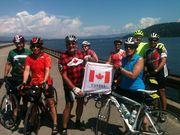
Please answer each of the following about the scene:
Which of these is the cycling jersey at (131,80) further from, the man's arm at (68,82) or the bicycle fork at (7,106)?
Result: the bicycle fork at (7,106)

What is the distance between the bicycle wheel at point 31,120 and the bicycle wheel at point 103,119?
3.99 ft

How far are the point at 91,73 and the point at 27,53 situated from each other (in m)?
2.22

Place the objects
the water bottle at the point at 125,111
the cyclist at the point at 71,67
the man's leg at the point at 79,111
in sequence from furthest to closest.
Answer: the man's leg at the point at 79,111
the cyclist at the point at 71,67
the water bottle at the point at 125,111

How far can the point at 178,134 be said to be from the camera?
5.52m

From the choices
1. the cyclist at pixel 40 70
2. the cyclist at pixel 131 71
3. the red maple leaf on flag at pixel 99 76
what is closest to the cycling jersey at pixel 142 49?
the cyclist at pixel 131 71

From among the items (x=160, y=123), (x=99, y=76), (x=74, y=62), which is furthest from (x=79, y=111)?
(x=160, y=123)

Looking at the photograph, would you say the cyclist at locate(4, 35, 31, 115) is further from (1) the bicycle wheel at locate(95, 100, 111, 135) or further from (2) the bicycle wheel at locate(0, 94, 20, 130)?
(1) the bicycle wheel at locate(95, 100, 111, 135)

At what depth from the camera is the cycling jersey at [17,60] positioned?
766 centimetres

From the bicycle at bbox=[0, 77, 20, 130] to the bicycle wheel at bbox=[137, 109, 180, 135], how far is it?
10.9 ft

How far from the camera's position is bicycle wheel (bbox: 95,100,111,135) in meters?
6.33

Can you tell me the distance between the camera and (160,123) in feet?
17.7

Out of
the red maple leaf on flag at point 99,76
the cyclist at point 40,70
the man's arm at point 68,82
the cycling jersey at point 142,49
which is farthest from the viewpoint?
the cycling jersey at point 142,49

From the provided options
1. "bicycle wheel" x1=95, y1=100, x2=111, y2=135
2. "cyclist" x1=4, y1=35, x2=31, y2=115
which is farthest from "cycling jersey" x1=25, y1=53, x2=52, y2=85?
"bicycle wheel" x1=95, y1=100, x2=111, y2=135

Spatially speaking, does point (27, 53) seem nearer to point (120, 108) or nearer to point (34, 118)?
point (34, 118)
